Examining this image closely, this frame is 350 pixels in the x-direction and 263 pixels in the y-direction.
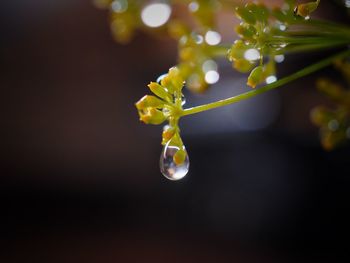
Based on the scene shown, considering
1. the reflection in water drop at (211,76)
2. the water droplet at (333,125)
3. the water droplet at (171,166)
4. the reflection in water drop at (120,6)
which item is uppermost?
the reflection in water drop at (120,6)

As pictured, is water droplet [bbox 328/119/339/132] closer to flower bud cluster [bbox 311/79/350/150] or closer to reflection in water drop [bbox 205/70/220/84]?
flower bud cluster [bbox 311/79/350/150]

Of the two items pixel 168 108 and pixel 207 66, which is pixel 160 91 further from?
pixel 207 66

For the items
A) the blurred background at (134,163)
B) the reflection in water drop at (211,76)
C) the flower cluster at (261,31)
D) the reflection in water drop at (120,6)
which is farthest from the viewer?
the blurred background at (134,163)

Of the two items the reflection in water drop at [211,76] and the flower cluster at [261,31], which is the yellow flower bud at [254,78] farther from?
the reflection in water drop at [211,76]

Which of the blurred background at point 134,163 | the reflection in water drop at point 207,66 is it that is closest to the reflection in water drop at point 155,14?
the reflection in water drop at point 207,66

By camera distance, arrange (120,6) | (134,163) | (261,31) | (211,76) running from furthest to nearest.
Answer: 1. (134,163)
2. (120,6)
3. (211,76)
4. (261,31)

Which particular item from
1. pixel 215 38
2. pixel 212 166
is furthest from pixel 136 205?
pixel 215 38

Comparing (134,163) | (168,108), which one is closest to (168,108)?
(168,108)
